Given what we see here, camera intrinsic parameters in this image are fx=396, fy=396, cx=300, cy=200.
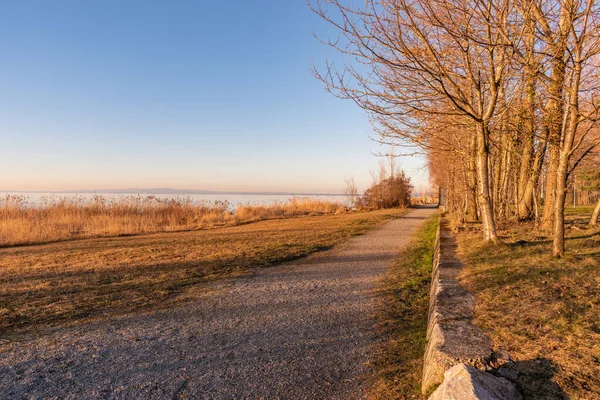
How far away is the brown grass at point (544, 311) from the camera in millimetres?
2627

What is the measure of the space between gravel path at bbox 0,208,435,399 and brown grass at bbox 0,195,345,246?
12.1m

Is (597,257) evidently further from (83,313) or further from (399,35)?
(83,313)

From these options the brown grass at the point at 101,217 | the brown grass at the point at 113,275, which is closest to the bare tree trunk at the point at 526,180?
the brown grass at the point at 113,275

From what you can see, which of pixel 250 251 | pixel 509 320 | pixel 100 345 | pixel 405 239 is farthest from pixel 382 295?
pixel 405 239

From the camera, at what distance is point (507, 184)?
13523mm

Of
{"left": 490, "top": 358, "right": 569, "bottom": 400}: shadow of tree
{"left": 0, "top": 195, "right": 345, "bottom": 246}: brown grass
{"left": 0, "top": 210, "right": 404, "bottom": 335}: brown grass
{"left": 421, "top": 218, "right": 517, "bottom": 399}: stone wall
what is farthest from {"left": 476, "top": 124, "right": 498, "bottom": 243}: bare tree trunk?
{"left": 0, "top": 195, "right": 345, "bottom": 246}: brown grass

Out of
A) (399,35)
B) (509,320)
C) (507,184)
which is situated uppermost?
(399,35)

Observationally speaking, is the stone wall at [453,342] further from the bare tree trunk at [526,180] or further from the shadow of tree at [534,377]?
the bare tree trunk at [526,180]

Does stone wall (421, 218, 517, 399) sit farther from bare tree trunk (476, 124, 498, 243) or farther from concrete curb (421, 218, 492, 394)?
bare tree trunk (476, 124, 498, 243)

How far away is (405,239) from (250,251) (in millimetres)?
5560

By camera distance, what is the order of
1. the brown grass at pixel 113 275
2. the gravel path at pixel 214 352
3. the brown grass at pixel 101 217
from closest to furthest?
the gravel path at pixel 214 352, the brown grass at pixel 113 275, the brown grass at pixel 101 217

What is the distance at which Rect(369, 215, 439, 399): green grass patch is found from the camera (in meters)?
3.24

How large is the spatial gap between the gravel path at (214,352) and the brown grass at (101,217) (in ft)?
39.8

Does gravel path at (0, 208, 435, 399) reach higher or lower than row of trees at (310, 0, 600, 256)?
lower
